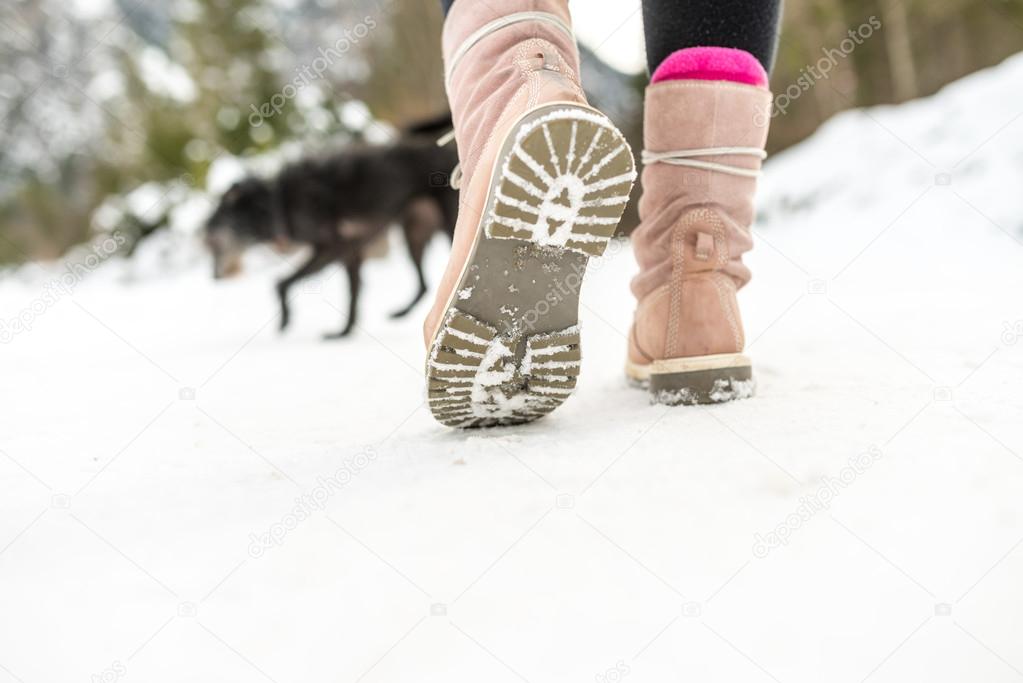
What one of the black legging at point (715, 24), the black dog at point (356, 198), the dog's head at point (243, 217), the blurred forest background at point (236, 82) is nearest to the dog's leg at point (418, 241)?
the black dog at point (356, 198)

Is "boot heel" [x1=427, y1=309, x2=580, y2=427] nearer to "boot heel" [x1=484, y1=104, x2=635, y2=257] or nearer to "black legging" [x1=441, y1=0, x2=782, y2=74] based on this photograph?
"boot heel" [x1=484, y1=104, x2=635, y2=257]

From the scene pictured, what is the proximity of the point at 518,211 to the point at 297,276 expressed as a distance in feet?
6.82

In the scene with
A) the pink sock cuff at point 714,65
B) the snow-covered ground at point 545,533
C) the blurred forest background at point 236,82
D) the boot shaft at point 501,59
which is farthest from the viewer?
the blurred forest background at point 236,82

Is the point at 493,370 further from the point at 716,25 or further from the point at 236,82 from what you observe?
the point at 236,82

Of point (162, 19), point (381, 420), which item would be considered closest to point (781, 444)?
point (381, 420)

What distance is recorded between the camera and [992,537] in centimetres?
55

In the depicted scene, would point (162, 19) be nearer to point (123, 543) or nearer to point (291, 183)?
point (291, 183)

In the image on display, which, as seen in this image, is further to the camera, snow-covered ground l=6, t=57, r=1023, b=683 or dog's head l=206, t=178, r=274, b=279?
dog's head l=206, t=178, r=274, b=279

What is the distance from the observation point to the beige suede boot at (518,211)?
2.15ft

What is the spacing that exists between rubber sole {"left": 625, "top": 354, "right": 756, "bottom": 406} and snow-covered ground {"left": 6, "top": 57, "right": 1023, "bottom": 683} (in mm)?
44

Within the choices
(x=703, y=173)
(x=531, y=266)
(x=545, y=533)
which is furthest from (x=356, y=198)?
(x=545, y=533)

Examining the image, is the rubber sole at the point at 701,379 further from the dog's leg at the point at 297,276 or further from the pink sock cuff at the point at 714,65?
the dog's leg at the point at 297,276

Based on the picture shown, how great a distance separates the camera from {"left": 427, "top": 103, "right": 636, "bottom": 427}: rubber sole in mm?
649

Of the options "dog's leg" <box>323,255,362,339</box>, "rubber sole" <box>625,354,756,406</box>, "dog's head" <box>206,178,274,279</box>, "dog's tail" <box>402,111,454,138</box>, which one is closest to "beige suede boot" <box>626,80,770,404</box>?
"rubber sole" <box>625,354,756,406</box>
